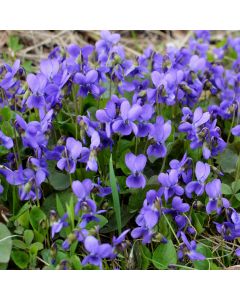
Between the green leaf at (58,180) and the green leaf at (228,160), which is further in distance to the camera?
the green leaf at (228,160)

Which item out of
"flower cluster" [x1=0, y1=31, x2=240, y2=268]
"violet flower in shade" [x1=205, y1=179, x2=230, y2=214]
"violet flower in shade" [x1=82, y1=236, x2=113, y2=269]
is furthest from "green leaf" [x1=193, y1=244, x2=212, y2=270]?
"violet flower in shade" [x1=82, y1=236, x2=113, y2=269]

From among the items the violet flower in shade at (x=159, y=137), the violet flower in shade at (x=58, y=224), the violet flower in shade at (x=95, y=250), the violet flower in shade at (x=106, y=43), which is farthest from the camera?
the violet flower in shade at (x=106, y=43)

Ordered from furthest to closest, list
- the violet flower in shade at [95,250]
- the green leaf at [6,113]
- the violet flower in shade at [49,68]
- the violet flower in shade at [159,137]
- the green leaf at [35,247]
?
1. the green leaf at [6,113]
2. the violet flower in shade at [49,68]
3. the violet flower in shade at [159,137]
4. the green leaf at [35,247]
5. the violet flower in shade at [95,250]

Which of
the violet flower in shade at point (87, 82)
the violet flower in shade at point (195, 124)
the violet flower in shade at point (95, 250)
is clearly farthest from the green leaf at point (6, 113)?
the violet flower in shade at point (95, 250)

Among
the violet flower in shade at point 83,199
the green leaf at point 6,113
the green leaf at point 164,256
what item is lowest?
the green leaf at point 164,256

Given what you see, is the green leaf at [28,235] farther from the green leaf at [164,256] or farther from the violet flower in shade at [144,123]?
the violet flower in shade at [144,123]

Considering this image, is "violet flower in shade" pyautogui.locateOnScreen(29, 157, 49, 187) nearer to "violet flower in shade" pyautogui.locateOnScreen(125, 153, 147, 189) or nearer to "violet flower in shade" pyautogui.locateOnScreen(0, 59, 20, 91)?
"violet flower in shade" pyautogui.locateOnScreen(125, 153, 147, 189)

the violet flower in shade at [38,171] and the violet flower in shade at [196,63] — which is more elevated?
the violet flower in shade at [196,63]

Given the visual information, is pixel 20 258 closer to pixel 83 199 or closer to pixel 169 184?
pixel 83 199
